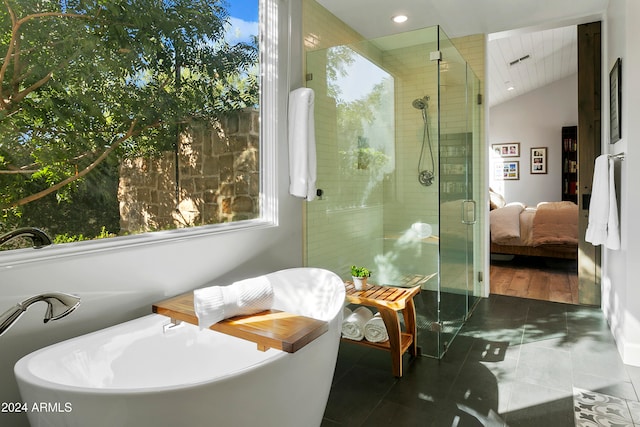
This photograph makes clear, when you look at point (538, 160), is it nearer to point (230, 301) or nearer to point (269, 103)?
point (269, 103)

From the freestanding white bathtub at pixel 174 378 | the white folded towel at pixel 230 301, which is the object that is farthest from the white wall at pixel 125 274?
the white folded towel at pixel 230 301

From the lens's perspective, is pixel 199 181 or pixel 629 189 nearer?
pixel 199 181

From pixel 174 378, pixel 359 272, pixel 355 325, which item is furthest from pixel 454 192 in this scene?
pixel 174 378

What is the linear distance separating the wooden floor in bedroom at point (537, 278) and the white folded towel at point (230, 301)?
322cm

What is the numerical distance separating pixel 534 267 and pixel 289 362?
5.06m

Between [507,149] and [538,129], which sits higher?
[538,129]

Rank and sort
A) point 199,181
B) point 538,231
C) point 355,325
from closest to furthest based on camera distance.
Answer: point 199,181
point 355,325
point 538,231

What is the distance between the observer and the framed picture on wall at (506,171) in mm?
9000

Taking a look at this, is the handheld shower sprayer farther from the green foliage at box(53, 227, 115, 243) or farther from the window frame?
the green foliage at box(53, 227, 115, 243)

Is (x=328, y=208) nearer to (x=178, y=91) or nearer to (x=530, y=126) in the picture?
(x=178, y=91)

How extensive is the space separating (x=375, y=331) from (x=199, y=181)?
141cm

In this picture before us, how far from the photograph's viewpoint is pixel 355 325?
264 centimetres

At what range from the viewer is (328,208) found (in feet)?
10.0

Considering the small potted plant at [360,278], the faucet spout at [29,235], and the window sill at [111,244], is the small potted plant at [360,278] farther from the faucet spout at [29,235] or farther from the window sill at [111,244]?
the faucet spout at [29,235]
